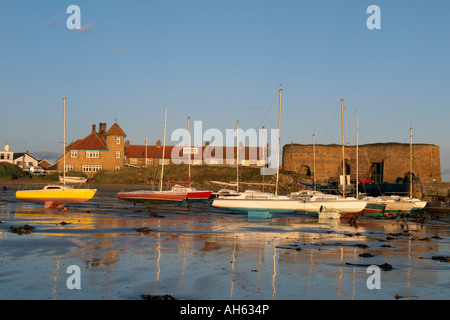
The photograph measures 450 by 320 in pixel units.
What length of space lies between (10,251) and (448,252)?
62.8 feet

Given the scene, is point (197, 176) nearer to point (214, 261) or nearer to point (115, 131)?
point (115, 131)

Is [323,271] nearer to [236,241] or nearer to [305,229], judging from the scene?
[236,241]

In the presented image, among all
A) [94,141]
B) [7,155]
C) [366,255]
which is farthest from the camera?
[7,155]

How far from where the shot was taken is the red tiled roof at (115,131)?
9306cm

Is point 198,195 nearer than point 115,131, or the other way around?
point 198,195

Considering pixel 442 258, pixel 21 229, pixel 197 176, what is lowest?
pixel 442 258

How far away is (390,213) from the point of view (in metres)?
45.8

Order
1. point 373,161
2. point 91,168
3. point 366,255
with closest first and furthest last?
point 366,255 → point 373,161 → point 91,168

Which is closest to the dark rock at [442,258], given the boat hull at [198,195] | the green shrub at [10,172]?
the boat hull at [198,195]

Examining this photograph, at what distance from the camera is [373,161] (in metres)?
84.9

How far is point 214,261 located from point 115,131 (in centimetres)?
7790

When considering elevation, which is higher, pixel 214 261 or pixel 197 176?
pixel 197 176

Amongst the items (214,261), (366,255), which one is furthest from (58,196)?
(366,255)
